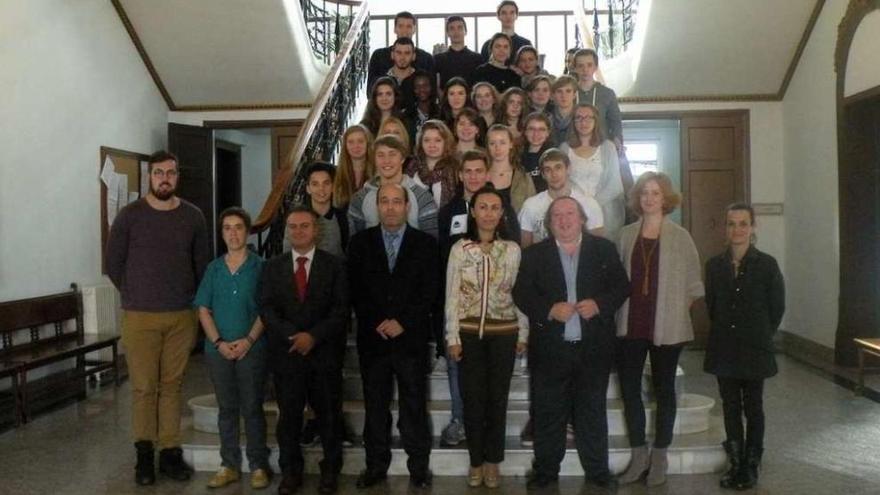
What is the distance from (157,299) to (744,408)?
9.14ft

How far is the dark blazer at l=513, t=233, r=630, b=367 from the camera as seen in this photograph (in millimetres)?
3812

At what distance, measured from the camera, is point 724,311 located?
3854 mm

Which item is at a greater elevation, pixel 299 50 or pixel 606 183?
pixel 299 50

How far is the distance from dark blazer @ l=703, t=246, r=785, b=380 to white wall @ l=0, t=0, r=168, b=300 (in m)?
4.59

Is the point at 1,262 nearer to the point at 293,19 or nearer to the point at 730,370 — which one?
the point at 293,19

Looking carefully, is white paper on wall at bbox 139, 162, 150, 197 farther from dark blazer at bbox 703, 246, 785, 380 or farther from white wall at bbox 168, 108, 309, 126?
dark blazer at bbox 703, 246, 785, 380

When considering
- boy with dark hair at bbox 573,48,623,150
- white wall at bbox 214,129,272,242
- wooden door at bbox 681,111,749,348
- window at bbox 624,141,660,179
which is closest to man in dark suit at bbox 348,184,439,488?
boy with dark hair at bbox 573,48,623,150

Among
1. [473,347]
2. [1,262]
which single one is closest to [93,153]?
[1,262]

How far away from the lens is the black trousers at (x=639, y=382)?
3.86 meters

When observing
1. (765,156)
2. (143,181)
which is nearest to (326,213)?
(143,181)

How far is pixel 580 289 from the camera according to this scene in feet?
12.6

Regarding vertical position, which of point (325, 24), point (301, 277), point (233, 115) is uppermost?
point (325, 24)

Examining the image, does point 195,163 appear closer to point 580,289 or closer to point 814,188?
point 580,289

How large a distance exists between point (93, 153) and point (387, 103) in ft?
9.19
